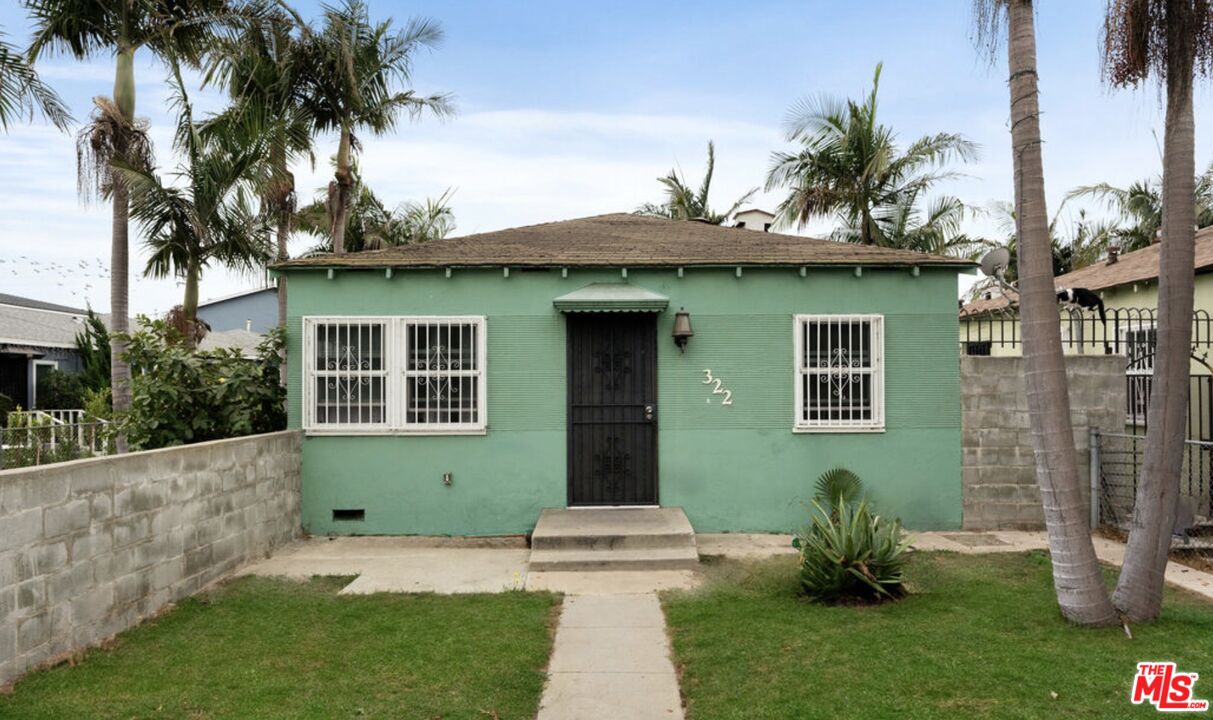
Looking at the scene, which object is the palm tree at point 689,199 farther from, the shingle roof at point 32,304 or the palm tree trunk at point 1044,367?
the shingle roof at point 32,304

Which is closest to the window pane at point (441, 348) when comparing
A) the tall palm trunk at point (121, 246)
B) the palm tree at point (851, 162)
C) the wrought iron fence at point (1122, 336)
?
the tall palm trunk at point (121, 246)

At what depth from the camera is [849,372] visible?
8688 millimetres

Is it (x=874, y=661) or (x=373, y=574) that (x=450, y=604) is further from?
(x=874, y=661)

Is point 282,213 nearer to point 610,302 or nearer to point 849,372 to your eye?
point 610,302

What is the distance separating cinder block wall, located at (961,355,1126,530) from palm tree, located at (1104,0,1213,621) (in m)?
3.52

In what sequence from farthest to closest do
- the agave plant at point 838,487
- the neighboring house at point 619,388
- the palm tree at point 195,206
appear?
the palm tree at point 195,206, the neighboring house at point 619,388, the agave plant at point 838,487

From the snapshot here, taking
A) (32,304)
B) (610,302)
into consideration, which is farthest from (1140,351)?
(32,304)

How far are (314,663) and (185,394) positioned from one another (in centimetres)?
445

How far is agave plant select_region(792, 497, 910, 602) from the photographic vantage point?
19.3ft

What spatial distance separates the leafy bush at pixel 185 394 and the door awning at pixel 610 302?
325 cm

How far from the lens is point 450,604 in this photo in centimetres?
604

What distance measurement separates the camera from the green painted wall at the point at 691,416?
860cm

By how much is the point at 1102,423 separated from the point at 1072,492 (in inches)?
172

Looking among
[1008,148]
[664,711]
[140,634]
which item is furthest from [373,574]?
[1008,148]
